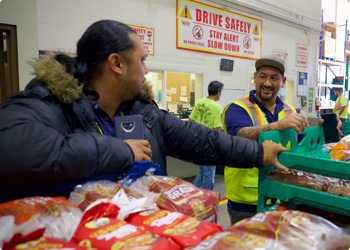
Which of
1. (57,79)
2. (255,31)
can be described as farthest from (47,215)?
(255,31)

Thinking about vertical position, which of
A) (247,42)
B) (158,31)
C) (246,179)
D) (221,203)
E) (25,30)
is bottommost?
(221,203)

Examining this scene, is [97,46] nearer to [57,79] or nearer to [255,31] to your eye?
[57,79]

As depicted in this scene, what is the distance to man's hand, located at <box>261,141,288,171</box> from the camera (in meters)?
1.23

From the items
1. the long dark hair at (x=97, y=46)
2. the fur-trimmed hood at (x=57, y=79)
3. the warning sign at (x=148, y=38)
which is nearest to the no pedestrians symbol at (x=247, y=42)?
the warning sign at (x=148, y=38)

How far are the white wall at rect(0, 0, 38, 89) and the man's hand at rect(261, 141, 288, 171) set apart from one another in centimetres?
287

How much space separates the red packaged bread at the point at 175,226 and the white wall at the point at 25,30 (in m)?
3.08

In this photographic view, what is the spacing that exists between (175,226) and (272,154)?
2.27ft

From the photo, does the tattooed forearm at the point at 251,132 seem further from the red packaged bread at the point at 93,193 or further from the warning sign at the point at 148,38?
the warning sign at the point at 148,38

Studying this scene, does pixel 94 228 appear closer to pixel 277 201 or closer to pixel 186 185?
pixel 186 185

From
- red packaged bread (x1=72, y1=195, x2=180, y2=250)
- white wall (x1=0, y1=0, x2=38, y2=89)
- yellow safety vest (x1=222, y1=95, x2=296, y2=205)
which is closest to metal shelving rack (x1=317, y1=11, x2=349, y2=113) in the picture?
white wall (x1=0, y1=0, x2=38, y2=89)

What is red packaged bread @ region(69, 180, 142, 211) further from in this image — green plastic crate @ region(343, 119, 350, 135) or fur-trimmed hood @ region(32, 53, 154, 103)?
green plastic crate @ region(343, 119, 350, 135)

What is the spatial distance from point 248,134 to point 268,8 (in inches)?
224

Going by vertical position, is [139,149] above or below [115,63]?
below

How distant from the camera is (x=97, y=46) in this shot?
125 cm
